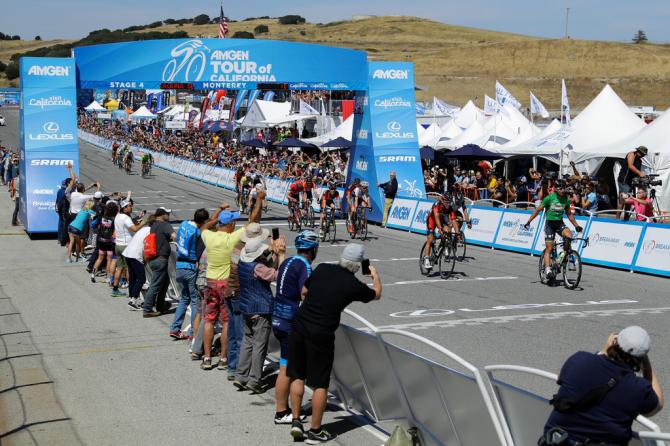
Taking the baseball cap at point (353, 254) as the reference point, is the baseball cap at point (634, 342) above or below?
below

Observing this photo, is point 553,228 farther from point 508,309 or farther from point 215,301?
point 215,301

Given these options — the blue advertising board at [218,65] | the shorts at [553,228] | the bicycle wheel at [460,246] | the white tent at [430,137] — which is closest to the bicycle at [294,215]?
the blue advertising board at [218,65]

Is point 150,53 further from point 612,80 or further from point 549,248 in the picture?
point 612,80

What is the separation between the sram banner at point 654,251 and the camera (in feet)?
61.6

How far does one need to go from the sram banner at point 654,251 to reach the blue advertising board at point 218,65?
13.4 meters

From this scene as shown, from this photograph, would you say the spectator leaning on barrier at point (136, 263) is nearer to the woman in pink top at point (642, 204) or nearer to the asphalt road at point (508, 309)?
the asphalt road at point (508, 309)

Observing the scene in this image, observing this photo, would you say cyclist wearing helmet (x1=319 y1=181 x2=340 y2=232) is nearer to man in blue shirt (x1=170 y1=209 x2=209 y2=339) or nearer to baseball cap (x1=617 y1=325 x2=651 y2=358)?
man in blue shirt (x1=170 y1=209 x2=209 y2=339)

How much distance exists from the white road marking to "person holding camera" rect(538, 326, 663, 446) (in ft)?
25.7

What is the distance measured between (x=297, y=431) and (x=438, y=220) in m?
11.4

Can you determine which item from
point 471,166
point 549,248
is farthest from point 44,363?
point 471,166

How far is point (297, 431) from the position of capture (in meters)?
7.80

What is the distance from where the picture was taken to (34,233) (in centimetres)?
2645

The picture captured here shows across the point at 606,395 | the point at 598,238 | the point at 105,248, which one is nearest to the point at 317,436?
the point at 606,395

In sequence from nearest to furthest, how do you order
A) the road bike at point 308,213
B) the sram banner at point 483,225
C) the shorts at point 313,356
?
1. the shorts at point 313,356
2. the sram banner at point 483,225
3. the road bike at point 308,213
